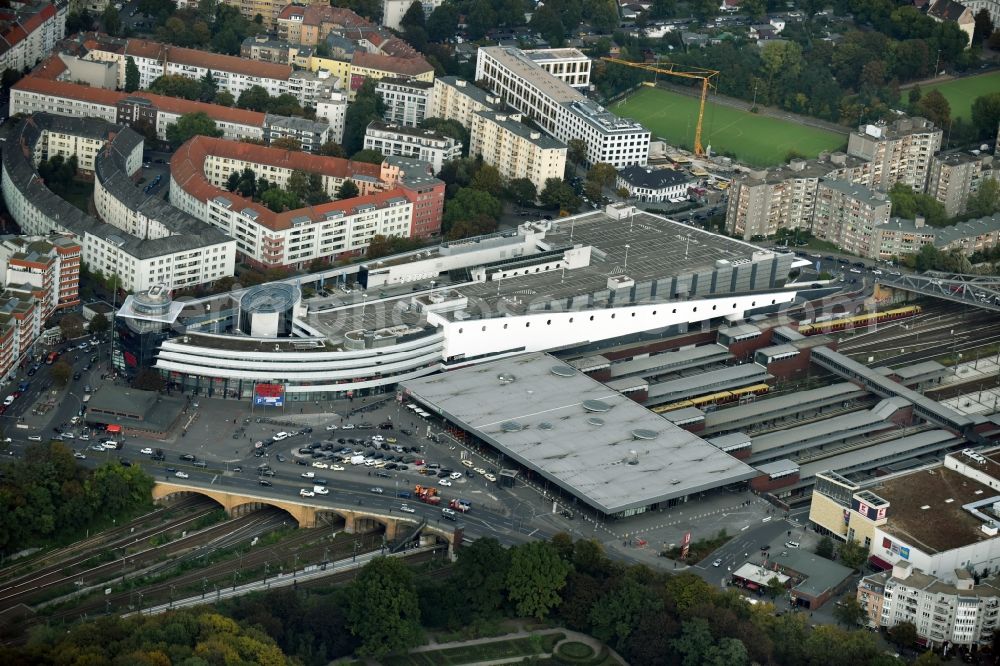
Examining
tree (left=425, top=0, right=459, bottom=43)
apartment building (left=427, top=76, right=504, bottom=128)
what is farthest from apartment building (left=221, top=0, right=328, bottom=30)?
apartment building (left=427, top=76, right=504, bottom=128)

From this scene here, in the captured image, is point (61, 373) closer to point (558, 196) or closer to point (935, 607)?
point (558, 196)

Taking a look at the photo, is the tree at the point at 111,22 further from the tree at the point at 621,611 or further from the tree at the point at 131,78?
the tree at the point at 621,611

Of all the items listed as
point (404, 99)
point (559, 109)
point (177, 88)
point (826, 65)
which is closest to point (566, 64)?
point (559, 109)

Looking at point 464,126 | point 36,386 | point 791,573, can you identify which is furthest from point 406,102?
point 791,573

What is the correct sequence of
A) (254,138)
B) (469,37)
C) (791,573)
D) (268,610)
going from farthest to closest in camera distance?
(469,37)
(254,138)
(791,573)
(268,610)

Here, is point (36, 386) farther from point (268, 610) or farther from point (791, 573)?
point (791, 573)

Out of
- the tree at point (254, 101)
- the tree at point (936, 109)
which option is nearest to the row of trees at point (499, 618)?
the tree at point (254, 101)
